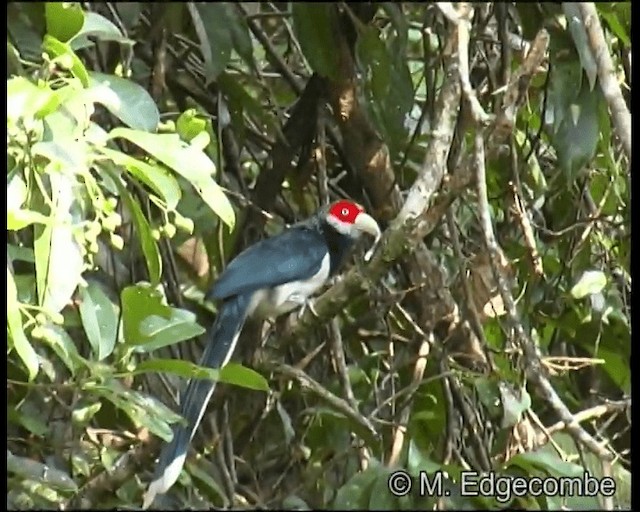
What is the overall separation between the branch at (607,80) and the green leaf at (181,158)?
577 millimetres

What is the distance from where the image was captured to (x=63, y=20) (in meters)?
1.66

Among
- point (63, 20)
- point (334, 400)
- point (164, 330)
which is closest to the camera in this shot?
point (63, 20)

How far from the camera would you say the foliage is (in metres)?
1.91

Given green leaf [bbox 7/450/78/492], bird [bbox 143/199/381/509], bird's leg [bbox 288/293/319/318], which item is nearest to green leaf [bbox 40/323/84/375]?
green leaf [bbox 7/450/78/492]

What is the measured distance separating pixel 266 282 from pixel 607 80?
58.8 inches

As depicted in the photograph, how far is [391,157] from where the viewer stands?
2564 millimetres

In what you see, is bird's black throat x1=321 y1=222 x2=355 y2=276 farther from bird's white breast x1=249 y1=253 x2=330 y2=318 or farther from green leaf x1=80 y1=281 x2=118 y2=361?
green leaf x1=80 y1=281 x2=118 y2=361

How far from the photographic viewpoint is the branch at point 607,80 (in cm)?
168

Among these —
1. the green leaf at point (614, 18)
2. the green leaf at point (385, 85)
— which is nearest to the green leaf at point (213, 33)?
the green leaf at point (385, 85)

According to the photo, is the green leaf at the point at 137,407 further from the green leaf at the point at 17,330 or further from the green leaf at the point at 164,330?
the green leaf at the point at 17,330

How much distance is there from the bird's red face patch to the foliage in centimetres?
5

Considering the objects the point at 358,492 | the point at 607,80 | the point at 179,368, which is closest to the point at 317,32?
the point at 607,80

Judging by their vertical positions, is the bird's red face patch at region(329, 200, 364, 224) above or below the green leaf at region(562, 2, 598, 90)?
below

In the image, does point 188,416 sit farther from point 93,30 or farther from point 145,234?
point 93,30
